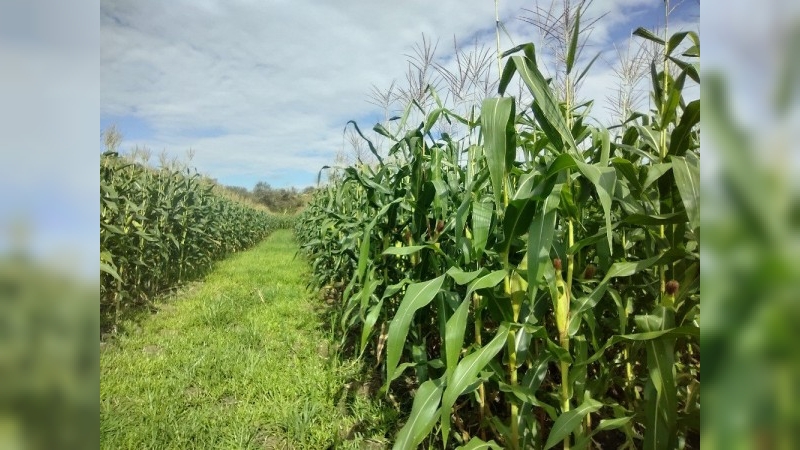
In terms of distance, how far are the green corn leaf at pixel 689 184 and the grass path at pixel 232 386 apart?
1179 millimetres

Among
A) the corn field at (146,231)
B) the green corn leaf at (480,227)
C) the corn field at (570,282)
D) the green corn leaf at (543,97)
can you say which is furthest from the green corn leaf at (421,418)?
the corn field at (146,231)

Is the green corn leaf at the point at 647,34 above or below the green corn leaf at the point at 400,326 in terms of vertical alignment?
above

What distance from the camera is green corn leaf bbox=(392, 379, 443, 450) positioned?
36.1 inches

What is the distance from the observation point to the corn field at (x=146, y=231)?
8.80 feet

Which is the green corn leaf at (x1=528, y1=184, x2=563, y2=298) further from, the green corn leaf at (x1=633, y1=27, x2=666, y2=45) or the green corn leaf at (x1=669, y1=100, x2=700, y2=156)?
the green corn leaf at (x1=633, y1=27, x2=666, y2=45)

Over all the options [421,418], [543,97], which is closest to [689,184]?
[543,97]

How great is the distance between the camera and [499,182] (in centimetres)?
81
